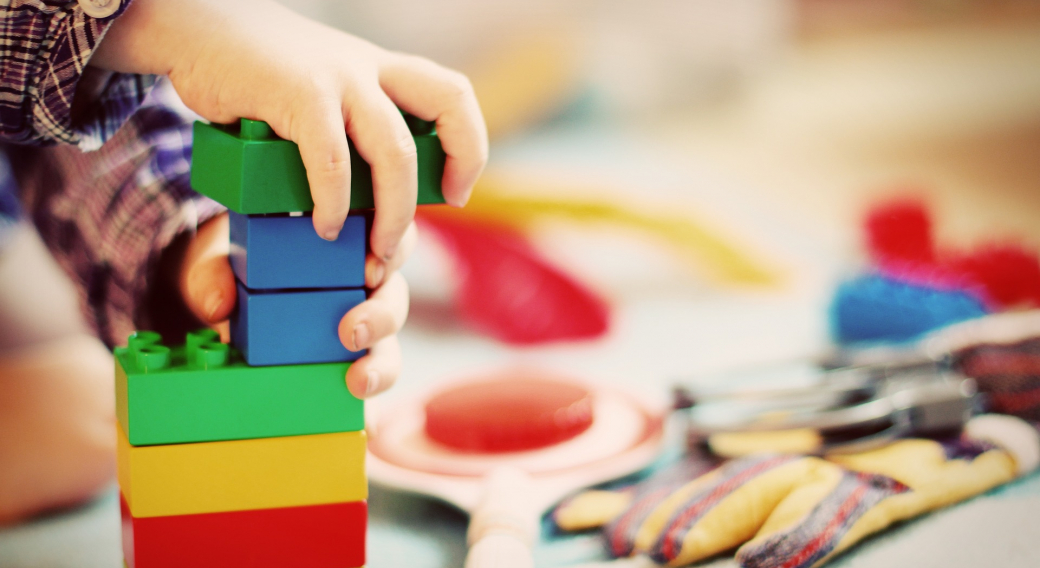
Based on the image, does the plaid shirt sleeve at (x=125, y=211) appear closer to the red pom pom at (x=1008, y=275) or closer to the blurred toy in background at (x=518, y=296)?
the blurred toy in background at (x=518, y=296)

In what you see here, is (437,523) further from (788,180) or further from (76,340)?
(788,180)

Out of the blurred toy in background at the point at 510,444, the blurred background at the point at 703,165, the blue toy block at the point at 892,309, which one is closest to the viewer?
the blurred toy in background at the point at 510,444

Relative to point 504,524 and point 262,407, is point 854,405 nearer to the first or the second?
point 504,524

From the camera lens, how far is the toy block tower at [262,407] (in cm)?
43

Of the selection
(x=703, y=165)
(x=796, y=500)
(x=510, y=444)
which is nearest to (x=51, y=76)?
(x=510, y=444)

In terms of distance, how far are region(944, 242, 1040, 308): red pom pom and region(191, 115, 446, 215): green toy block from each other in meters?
0.75

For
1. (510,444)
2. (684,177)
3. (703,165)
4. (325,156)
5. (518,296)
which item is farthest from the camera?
(703,165)

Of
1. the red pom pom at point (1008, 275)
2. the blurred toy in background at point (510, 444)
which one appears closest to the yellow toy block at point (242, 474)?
the blurred toy in background at point (510, 444)

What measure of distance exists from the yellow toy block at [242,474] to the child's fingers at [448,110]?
0.48 feet

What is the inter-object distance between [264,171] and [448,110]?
0.34 feet

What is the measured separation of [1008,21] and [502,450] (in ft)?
8.44

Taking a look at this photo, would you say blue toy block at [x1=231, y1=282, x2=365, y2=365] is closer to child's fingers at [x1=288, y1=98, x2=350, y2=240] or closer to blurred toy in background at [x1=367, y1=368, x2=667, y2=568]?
child's fingers at [x1=288, y1=98, x2=350, y2=240]

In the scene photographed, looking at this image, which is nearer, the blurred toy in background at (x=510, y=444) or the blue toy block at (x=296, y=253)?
the blue toy block at (x=296, y=253)

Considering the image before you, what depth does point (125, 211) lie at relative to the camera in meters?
0.67
